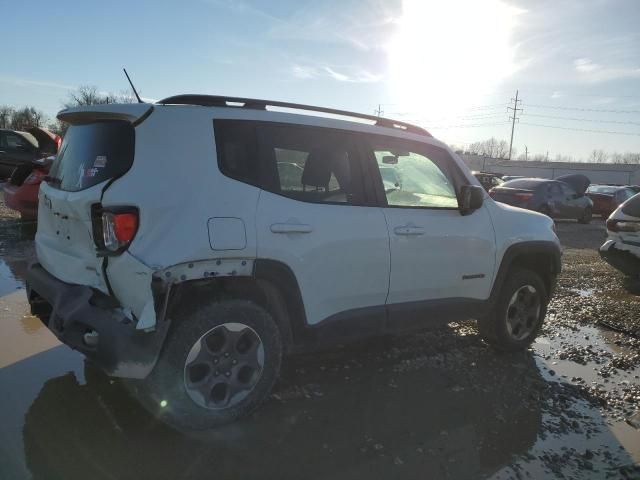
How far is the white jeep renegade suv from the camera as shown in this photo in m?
2.70

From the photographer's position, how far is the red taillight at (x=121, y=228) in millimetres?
2658

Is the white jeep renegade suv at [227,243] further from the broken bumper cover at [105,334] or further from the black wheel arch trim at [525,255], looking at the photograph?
the black wheel arch trim at [525,255]

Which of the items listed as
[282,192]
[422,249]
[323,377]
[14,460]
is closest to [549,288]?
[422,249]

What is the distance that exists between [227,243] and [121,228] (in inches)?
22.8

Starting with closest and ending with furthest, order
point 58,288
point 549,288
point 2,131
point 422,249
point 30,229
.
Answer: point 58,288 < point 422,249 < point 549,288 < point 30,229 < point 2,131

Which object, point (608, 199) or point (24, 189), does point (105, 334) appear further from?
point (608, 199)

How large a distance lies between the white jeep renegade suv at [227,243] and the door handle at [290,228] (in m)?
0.01

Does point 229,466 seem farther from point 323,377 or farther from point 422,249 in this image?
point 422,249

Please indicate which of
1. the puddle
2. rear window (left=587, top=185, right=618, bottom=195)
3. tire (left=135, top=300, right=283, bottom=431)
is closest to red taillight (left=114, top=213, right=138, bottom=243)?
tire (left=135, top=300, right=283, bottom=431)

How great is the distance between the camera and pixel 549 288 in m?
4.84

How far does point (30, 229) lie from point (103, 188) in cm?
742

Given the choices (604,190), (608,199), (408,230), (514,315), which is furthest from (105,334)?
(604,190)

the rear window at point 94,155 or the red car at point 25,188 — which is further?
the red car at point 25,188

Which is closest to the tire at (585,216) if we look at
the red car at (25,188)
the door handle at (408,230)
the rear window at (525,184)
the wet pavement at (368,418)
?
the rear window at (525,184)
